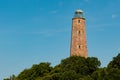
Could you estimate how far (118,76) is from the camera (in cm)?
4862

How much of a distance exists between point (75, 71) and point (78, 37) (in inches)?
815

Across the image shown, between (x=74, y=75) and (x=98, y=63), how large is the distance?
654 centimetres

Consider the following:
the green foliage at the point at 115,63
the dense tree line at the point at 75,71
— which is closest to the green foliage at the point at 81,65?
the dense tree line at the point at 75,71

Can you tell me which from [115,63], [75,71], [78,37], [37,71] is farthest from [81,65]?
[78,37]

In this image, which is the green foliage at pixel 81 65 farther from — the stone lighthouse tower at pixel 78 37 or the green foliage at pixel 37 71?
the stone lighthouse tower at pixel 78 37

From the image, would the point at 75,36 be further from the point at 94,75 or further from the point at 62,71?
the point at 94,75

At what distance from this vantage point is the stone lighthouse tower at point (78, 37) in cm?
7700

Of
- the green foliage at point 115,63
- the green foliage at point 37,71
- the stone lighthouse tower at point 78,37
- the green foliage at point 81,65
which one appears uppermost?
the stone lighthouse tower at point 78,37

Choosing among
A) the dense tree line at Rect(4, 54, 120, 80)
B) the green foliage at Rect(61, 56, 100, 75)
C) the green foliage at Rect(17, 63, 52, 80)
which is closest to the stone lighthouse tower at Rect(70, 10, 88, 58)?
the dense tree line at Rect(4, 54, 120, 80)

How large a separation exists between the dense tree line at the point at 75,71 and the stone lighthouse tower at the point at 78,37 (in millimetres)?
11605

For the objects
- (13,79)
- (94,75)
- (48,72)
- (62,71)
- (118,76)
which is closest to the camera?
(118,76)

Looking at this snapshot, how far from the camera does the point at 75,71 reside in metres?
57.5

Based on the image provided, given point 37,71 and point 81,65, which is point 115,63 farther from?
point 37,71

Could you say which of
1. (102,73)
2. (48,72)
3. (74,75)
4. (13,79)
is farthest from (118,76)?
(13,79)
